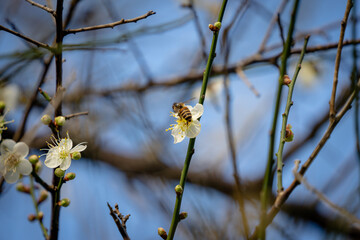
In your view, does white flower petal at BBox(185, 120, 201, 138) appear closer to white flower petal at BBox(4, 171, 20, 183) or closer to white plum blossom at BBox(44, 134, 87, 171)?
white plum blossom at BBox(44, 134, 87, 171)

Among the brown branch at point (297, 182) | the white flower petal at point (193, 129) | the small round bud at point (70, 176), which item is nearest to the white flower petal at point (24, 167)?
the small round bud at point (70, 176)

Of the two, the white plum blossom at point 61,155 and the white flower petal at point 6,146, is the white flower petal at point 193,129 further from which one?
the white flower petal at point 6,146

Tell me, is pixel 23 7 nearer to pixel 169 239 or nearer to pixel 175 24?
pixel 175 24

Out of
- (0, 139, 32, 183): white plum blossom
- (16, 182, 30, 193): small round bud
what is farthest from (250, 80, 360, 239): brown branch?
(16, 182, 30, 193): small round bud

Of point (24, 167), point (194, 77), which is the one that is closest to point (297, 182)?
point (24, 167)

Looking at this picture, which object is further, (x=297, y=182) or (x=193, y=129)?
(x=193, y=129)

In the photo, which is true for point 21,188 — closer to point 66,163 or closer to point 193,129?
→ point 66,163

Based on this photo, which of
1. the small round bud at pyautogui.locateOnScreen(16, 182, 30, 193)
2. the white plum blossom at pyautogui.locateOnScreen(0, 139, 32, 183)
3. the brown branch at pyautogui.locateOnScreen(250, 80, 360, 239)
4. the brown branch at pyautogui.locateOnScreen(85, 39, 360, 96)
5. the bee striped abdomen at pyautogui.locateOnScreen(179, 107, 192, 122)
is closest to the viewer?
the brown branch at pyautogui.locateOnScreen(250, 80, 360, 239)

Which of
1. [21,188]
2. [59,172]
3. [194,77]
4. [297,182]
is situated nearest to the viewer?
[297,182]
